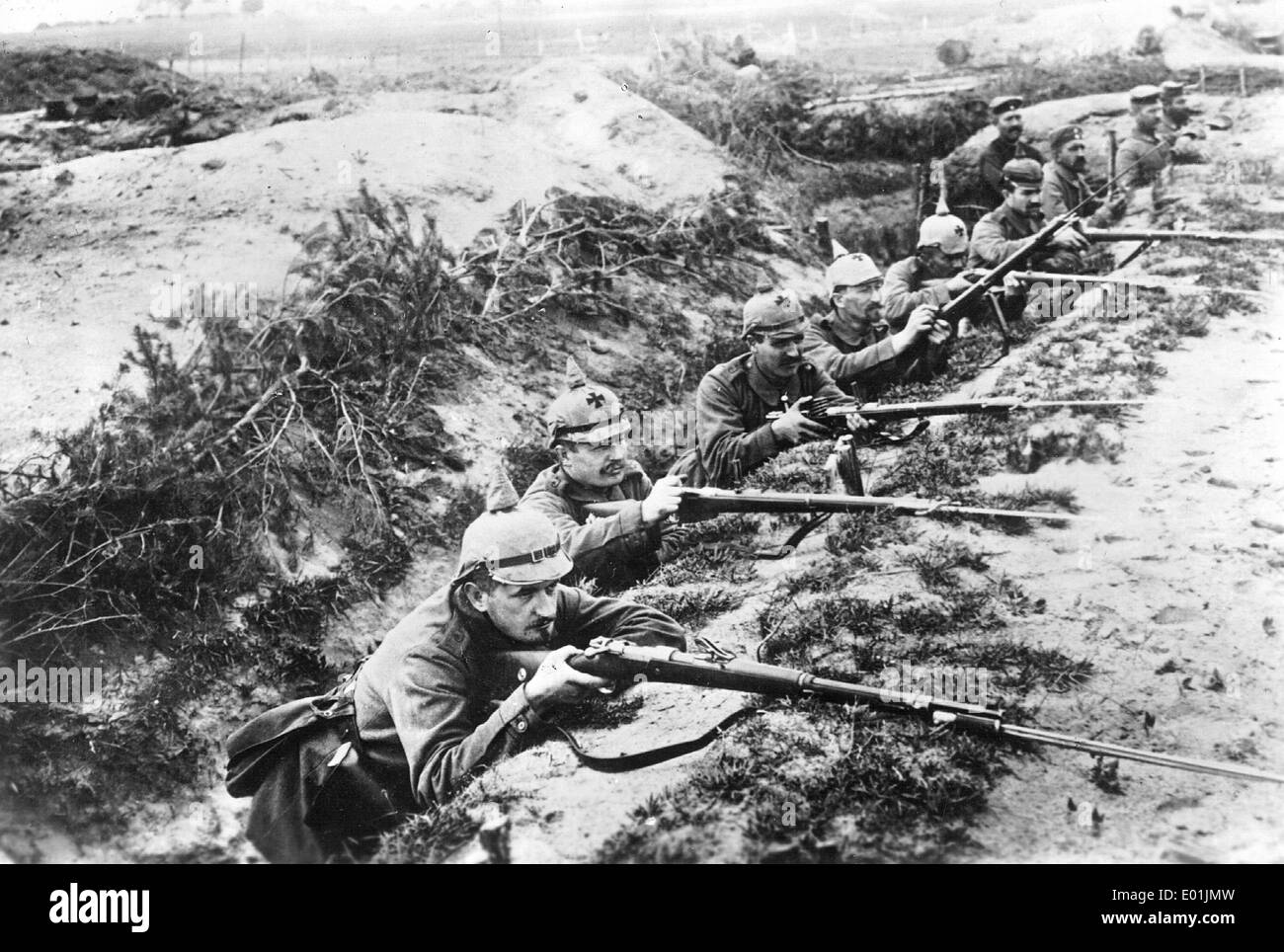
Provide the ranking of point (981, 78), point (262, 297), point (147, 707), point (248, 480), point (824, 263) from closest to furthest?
point (147, 707) → point (248, 480) → point (262, 297) → point (824, 263) → point (981, 78)

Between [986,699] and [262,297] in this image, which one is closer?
[986,699]

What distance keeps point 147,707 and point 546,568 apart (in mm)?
2365

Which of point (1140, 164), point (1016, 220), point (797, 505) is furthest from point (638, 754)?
point (1140, 164)

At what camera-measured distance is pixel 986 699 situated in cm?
525

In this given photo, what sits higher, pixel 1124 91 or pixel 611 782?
pixel 1124 91

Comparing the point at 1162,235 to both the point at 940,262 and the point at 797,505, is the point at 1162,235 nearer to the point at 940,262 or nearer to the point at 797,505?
the point at 940,262

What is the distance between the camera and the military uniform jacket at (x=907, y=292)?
10.7 meters

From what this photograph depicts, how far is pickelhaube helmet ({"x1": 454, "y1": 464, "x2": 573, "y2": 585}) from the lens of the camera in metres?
5.36

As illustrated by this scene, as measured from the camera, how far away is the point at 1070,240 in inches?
425

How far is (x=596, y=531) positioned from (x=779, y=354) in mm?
2445

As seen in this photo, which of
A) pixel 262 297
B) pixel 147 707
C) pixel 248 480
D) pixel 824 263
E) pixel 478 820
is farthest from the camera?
pixel 824 263

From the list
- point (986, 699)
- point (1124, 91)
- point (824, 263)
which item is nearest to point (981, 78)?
point (1124, 91)
